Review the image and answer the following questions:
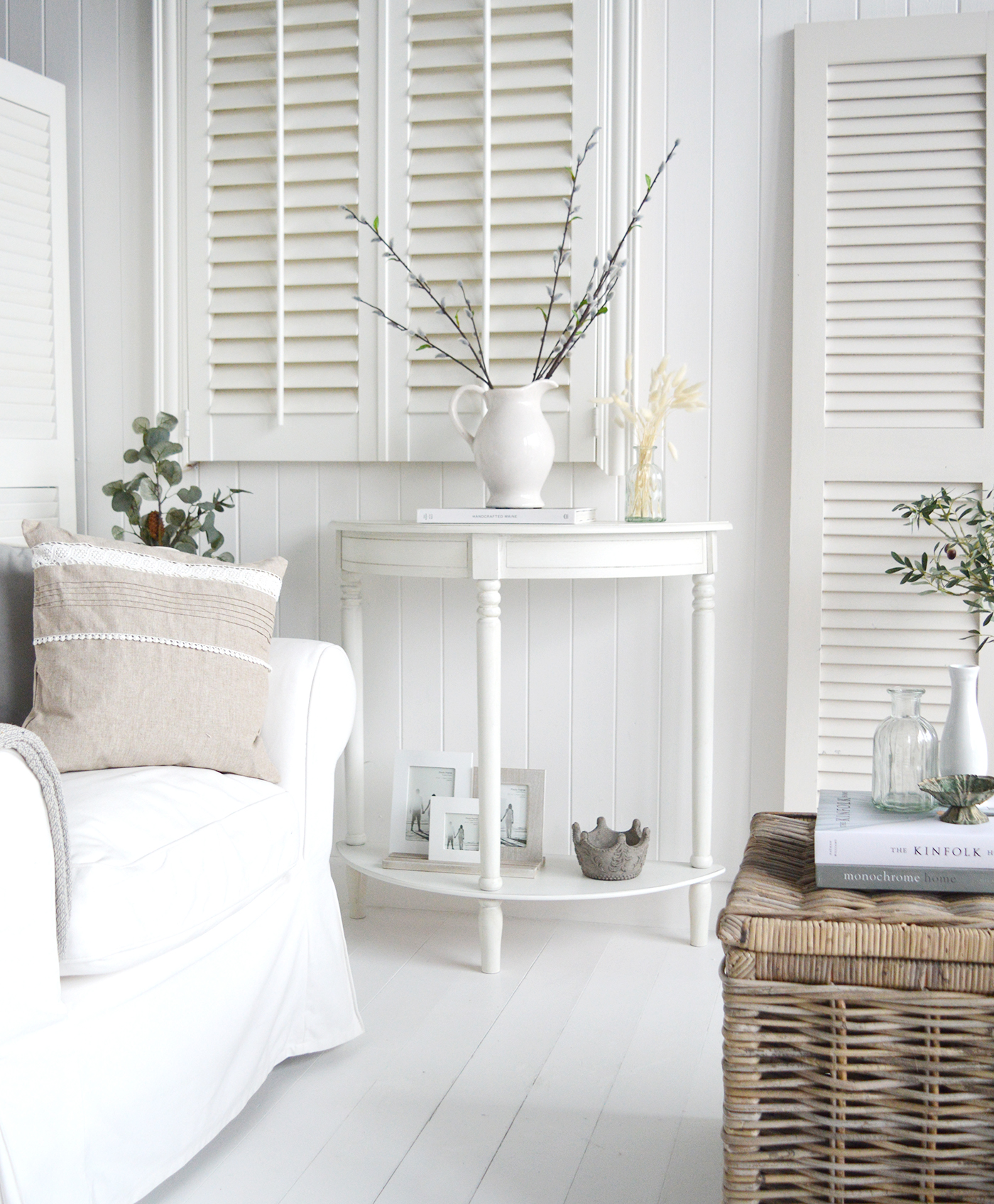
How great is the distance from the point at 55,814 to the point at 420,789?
1.20 metres

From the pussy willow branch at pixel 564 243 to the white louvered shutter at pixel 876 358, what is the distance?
42cm

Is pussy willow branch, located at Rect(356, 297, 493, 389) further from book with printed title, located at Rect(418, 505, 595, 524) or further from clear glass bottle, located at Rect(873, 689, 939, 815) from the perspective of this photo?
clear glass bottle, located at Rect(873, 689, 939, 815)

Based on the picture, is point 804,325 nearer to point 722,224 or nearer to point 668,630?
point 722,224

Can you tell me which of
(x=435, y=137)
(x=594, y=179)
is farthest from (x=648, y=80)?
(x=435, y=137)

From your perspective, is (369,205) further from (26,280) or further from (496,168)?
(26,280)

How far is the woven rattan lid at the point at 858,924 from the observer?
122 centimetres

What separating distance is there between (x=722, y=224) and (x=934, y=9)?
551 mm

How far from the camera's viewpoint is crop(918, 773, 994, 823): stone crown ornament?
53.8 inches

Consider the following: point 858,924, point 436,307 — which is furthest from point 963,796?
point 436,307

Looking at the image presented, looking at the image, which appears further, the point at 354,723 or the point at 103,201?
the point at 103,201

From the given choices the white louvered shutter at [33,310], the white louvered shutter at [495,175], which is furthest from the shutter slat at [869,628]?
the white louvered shutter at [33,310]

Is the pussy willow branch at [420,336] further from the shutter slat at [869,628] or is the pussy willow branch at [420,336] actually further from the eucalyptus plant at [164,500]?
the shutter slat at [869,628]

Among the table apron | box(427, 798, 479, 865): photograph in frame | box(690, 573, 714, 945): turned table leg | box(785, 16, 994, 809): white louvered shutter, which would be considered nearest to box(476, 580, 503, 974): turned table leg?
the table apron

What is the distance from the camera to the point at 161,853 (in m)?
1.46
